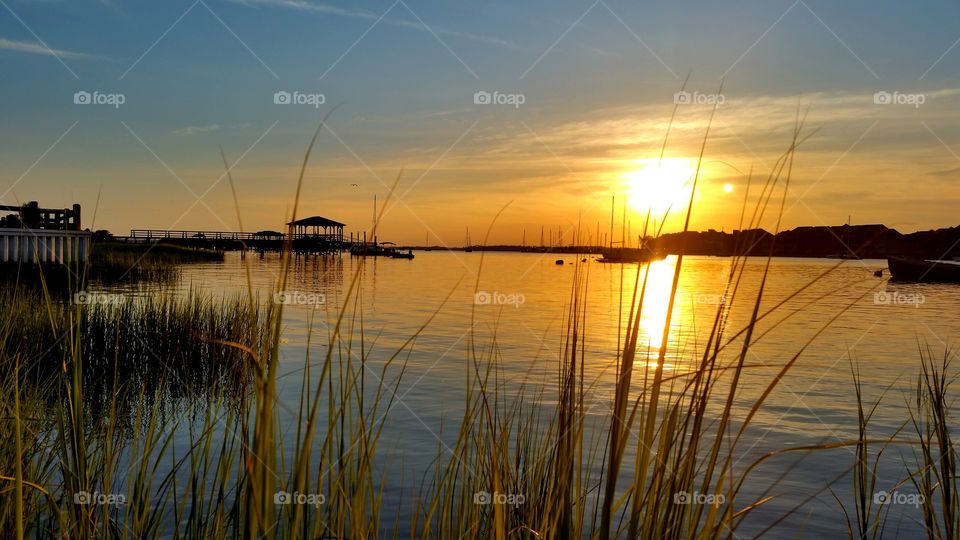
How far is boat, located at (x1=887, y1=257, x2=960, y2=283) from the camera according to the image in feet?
173

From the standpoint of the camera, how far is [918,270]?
5416 cm

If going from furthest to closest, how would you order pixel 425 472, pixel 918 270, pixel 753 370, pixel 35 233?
pixel 918 270
pixel 35 233
pixel 753 370
pixel 425 472

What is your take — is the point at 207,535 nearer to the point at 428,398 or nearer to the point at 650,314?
the point at 428,398

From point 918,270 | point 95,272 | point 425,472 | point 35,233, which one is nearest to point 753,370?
point 425,472

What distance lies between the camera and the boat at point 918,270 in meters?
52.9

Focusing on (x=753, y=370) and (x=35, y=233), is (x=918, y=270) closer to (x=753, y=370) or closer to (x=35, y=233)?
(x=753, y=370)

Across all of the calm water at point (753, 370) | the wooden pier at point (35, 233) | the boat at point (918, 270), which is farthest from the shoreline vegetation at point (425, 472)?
the boat at point (918, 270)

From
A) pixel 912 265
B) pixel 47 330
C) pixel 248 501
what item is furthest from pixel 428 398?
pixel 912 265

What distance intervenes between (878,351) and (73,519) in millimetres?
22194

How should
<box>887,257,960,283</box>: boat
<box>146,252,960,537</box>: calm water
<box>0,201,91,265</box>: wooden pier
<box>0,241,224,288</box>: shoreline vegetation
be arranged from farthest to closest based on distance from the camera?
<box>887,257,960,283</box>: boat < <box>0,201,91,265</box>: wooden pier < <box>0,241,224,288</box>: shoreline vegetation < <box>146,252,960,537</box>: calm water

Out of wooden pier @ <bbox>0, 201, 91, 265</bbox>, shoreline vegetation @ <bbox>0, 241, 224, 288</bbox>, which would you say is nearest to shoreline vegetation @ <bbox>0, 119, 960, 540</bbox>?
shoreline vegetation @ <bbox>0, 241, 224, 288</bbox>

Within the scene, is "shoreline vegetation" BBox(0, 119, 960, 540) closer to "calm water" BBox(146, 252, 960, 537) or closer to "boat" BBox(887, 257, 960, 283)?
"calm water" BBox(146, 252, 960, 537)

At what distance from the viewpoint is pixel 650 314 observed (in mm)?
35688

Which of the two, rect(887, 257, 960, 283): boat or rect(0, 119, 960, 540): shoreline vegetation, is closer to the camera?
rect(0, 119, 960, 540): shoreline vegetation
